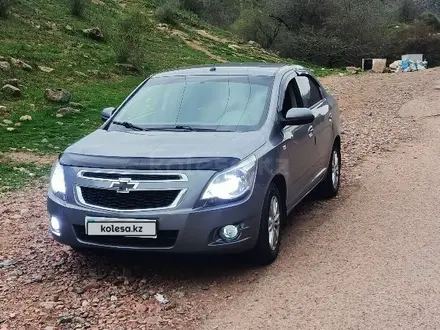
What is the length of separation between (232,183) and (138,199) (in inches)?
26.9

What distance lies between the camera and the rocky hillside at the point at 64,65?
399 inches

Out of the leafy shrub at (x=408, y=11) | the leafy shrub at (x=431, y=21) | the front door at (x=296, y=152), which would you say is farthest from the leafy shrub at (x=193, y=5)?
the leafy shrub at (x=408, y=11)

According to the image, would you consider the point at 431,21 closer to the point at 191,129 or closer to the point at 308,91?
the point at 308,91

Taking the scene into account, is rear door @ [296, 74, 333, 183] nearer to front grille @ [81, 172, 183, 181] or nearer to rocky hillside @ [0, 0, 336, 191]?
front grille @ [81, 172, 183, 181]

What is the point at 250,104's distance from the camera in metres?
5.75

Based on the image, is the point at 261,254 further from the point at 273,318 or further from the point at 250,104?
the point at 250,104

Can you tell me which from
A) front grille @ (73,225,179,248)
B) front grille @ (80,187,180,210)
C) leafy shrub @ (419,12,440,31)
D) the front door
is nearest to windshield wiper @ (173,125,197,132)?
the front door

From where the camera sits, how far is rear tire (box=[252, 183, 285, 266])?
492 cm

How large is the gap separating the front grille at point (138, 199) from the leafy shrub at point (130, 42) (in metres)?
13.3

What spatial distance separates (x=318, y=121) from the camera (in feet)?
22.0

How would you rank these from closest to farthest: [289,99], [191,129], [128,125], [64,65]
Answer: [191,129] → [128,125] → [289,99] → [64,65]

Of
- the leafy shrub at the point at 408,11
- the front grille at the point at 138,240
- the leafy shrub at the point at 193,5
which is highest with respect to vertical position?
the front grille at the point at 138,240

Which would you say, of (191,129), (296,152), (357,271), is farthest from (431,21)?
(357,271)

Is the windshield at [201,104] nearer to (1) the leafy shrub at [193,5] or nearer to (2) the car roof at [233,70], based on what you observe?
(2) the car roof at [233,70]
